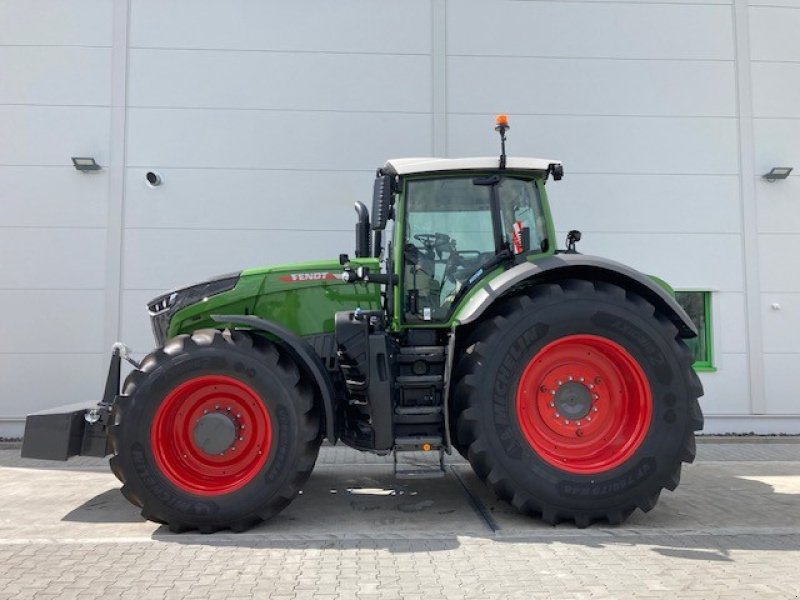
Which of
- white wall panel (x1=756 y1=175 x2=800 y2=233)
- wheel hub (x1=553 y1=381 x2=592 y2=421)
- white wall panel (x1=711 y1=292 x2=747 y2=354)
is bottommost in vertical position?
wheel hub (x1=553 y1=381 x2=592 y2=421)

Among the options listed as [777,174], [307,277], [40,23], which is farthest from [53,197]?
[777,174]

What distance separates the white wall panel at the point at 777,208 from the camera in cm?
806

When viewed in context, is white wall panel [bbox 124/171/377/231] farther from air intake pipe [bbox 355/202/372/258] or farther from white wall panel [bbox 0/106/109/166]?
air intake pipe [bbox 355/202/372/258]

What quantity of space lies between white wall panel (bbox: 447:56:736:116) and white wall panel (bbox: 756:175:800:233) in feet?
3.89

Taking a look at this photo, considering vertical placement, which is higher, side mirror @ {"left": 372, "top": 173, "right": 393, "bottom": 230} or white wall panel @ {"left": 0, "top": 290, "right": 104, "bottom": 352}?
side mirror @ {"left": 372, "top": 173, "right": 393, "bottom": 230}

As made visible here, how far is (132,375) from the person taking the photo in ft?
13.2

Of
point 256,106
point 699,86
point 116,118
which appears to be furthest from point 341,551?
point 699,86

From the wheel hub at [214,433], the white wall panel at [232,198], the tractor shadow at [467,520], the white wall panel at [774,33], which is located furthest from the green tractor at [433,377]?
the white wall panel at [774,33]

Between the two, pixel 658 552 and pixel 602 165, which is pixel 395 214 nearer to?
pixel 658 552

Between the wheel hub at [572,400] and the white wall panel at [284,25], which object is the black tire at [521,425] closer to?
the wheel hub at [572,400]

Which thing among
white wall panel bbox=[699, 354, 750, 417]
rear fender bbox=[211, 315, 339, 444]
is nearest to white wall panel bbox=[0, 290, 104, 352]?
rear fender bbox=[211, 315, 339, 444]

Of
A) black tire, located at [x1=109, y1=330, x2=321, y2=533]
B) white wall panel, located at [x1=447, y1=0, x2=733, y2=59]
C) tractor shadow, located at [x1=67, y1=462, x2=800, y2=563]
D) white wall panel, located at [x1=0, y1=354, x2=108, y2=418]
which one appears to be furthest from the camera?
white wall panel, located at [x1=447, y1=0, x2=733, y2=59]

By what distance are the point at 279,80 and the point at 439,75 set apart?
7.06ft

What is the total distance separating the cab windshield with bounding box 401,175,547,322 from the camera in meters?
4.48
